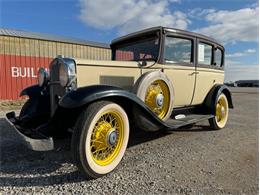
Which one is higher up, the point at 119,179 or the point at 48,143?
the point at 48,143

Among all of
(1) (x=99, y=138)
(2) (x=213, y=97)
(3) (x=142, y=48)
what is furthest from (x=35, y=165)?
(2) (x=213, y=97)

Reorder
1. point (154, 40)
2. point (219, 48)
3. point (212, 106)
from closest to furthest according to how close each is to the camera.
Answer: point (154, 40)
point (212, 106)
point (219, 48)

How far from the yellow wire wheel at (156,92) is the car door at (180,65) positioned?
1.03 ft

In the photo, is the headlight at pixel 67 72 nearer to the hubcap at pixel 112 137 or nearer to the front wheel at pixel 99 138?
the front wheel at pixel 99 138

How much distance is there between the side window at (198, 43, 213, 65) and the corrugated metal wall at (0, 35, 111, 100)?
28.8 ft

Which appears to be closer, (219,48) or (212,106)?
(212,106)

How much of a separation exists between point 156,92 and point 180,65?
88 cm

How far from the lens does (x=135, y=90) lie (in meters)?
3.64

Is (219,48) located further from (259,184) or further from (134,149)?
(259,184)

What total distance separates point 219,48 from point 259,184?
3.77 meters

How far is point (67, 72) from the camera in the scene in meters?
3.10

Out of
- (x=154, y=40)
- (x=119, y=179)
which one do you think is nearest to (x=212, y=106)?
(x=154, y=40)

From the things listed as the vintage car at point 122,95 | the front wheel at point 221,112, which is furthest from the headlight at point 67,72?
the front wheel at point 221,112

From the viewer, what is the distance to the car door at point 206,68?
4930 millimetres
